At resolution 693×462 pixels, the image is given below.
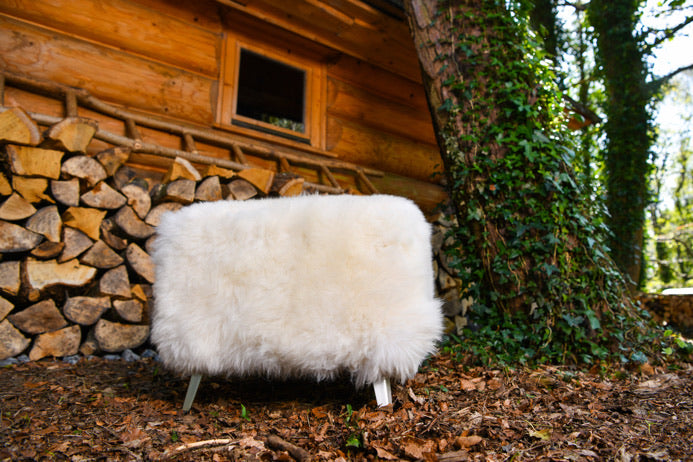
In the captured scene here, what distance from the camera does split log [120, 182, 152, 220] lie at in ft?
8.36

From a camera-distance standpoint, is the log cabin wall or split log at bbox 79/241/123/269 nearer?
split log at bbox 79/241/123/269

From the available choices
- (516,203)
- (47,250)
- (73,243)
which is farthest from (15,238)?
(516,203)

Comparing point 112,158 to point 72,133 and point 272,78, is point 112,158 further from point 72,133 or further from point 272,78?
point 272,78

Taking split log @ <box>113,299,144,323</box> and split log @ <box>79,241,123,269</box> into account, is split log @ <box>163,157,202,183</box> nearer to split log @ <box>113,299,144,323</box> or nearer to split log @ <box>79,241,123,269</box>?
split log @ <box>79,241,123,269</box>

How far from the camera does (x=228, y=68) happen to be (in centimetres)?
342

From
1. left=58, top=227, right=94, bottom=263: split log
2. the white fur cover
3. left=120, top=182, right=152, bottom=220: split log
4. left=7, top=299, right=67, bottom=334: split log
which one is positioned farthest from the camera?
left=120, top=182, right=152, bottom=220: split log

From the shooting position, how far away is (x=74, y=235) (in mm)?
2352

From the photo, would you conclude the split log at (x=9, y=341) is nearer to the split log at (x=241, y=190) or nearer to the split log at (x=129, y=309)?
the split log at (x=129, y=309)

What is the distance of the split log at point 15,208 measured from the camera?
2.13 m

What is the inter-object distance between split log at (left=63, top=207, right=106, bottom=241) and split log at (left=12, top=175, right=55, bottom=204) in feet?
0.49

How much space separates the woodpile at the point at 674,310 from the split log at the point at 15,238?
5.70m

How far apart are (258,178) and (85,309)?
1405 millimetres

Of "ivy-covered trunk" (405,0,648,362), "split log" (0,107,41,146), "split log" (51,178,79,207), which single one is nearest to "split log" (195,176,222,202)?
"split log" (51,178,79,207)

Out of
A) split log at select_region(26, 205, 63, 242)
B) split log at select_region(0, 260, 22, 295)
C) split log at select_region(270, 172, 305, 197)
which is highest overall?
split log at select_region(270, 172, 305, 197)
